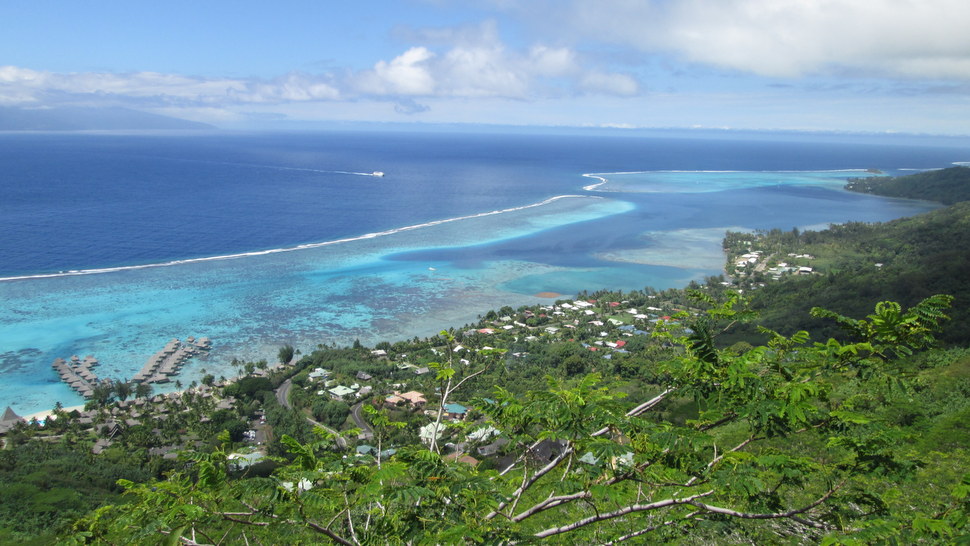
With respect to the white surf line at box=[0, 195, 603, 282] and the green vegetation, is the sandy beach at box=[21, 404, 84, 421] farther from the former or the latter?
the white surf line at box=[0, 195, 603, 282]

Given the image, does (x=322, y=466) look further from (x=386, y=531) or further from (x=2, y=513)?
(x=2, y=513)

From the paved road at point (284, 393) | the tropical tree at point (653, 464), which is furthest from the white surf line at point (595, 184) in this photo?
the tropical tree at point (653, 464)

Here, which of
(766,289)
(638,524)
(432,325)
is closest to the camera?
(638,524)

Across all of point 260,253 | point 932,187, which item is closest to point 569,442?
point 260,253

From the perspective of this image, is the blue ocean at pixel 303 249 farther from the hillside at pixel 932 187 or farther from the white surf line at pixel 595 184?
the hillside at pixel 932 187

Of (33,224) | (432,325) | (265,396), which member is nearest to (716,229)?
(432,325)

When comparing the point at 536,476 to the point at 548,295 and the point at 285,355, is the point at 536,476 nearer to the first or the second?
the point at 285,355
